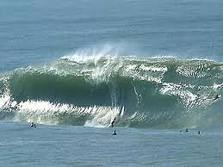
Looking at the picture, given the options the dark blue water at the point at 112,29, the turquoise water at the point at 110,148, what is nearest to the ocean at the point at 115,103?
the turquoise water at the point at 110,148

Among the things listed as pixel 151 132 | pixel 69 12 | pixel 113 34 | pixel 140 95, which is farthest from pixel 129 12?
pixel 151 132

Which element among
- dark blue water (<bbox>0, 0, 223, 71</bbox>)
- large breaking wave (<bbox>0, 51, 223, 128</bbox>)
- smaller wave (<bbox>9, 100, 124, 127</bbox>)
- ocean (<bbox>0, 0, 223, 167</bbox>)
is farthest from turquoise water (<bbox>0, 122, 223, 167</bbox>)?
dark blue water (<bbox>0, 0, 223, 71</bbox>)

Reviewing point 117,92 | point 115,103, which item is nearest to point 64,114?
point 115,103

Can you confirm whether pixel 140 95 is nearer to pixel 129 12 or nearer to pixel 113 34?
pixel 113 34

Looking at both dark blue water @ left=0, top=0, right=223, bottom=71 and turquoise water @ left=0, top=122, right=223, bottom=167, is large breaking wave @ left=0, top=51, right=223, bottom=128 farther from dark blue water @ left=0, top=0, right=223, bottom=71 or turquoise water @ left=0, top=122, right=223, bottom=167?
dark blue water @ left=0, top=0, right=223, bottom=71

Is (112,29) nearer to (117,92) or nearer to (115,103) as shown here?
(117,92)

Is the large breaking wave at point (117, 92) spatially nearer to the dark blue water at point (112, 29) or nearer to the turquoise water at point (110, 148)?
the turquoise water at point (110, 148)
